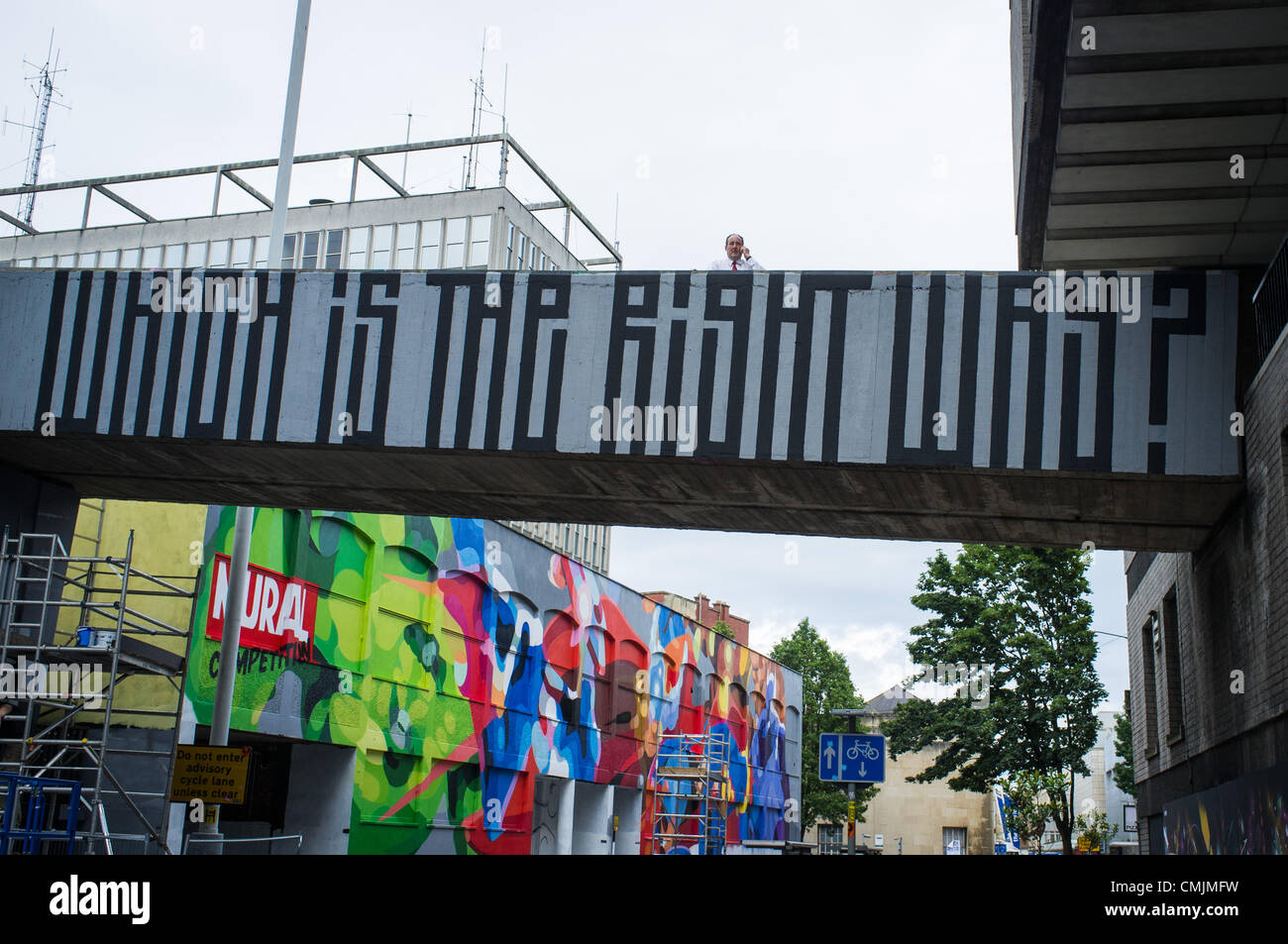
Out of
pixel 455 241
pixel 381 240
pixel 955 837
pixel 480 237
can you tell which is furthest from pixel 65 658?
pixel 955 837

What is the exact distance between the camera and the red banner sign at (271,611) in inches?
915

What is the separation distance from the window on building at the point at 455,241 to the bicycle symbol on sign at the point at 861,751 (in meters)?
55.6

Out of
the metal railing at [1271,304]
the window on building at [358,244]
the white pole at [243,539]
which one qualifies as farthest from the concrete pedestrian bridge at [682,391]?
the window on building at [358,244]

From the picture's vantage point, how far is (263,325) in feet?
47.0

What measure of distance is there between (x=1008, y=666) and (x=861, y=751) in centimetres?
2069

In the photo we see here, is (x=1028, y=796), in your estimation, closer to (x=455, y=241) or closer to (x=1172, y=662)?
(x=1172, y=662)

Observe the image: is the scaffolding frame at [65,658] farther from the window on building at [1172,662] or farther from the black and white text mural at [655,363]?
the window on building at [1172,662]

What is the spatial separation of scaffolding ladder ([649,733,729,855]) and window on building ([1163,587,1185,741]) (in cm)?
1704

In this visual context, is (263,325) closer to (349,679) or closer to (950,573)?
(349,679)

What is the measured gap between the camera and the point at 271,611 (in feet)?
79.9

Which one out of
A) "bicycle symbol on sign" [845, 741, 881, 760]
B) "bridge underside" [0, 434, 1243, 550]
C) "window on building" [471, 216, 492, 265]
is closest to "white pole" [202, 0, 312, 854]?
"bridge underside" [0, 434, 1243, 550]

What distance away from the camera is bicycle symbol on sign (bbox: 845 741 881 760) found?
2045cm

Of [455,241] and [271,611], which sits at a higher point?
[455,241]
